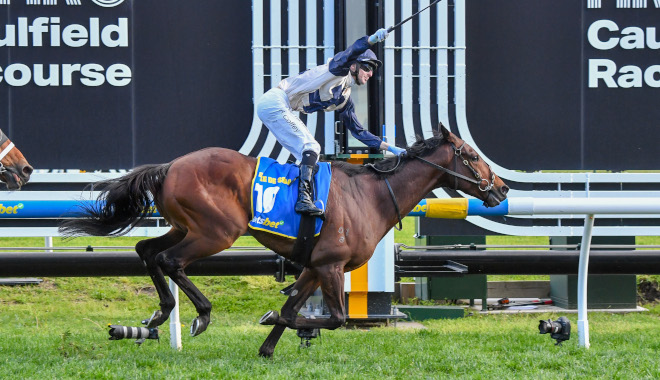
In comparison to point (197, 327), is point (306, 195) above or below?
above

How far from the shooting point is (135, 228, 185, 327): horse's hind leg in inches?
207

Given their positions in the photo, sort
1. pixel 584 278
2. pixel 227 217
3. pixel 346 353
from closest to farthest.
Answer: pixel 227 217 → pixel 346 353 → pixel 584 278

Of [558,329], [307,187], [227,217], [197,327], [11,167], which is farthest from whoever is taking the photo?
[558,329]

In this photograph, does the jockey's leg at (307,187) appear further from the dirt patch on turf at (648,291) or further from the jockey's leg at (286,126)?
the dirt patch on turf at (648,291)

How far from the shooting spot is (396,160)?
5.86 metres

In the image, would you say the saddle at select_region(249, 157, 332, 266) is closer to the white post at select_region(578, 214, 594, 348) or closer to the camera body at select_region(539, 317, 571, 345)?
the camera body at select_region(539, 317, 571, 345)

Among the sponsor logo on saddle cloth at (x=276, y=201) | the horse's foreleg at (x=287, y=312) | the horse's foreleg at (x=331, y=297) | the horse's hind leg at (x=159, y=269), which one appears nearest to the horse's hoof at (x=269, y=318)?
the horse's foreleg at (x=287, y=312)

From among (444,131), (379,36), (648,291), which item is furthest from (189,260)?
(648,291)

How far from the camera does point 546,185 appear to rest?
23.8 feet

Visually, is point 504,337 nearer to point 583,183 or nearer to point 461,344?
point 461,344

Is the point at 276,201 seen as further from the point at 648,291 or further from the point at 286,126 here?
the point at 648,291

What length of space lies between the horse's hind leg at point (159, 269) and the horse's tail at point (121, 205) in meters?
0.17

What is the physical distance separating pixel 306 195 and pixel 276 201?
19cm

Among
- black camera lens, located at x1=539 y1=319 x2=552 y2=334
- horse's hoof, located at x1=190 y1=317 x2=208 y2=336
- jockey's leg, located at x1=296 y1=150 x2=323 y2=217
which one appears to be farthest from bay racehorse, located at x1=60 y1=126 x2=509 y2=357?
black camera lens, located at x1=539 y1=319 x2=552 y2=334
